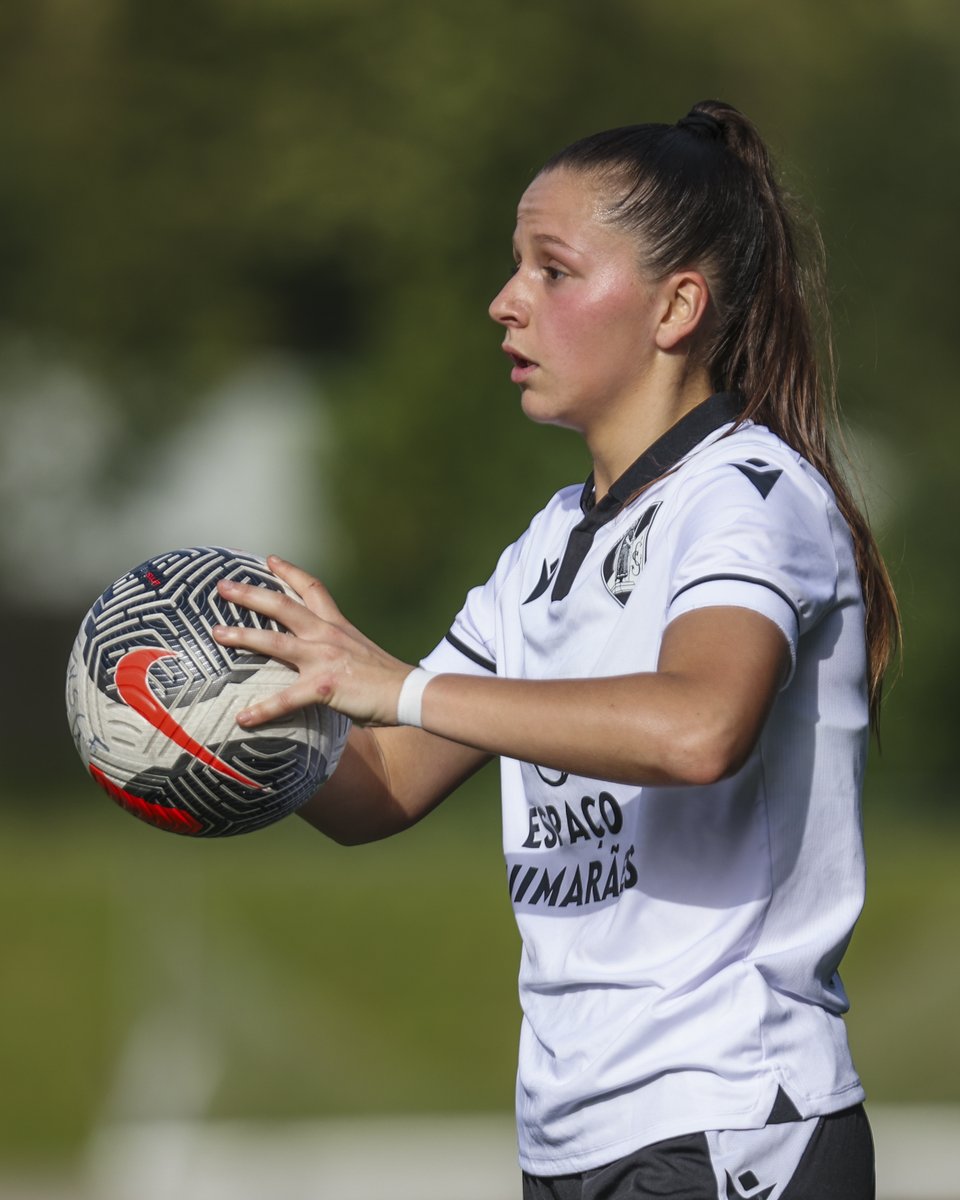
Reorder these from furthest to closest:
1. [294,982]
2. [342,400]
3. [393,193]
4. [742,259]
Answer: [393,193]
[342,400]
[294,982]
[742,259]

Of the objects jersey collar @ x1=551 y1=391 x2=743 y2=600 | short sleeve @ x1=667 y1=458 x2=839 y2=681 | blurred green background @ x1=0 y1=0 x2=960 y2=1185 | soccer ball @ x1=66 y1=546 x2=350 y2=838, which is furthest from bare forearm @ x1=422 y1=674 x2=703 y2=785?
blurred green background @ x1=0 y1=0 x2=960 y2=1185

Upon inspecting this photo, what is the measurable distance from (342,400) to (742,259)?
1473 centimetres

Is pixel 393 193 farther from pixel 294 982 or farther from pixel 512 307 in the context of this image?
pixel 512 307

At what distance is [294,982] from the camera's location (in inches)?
395

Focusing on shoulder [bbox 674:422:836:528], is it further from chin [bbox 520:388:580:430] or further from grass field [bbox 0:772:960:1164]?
grass field [bbox 0:772:960:1164]

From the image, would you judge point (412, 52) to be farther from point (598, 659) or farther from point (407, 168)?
point (598, 659)

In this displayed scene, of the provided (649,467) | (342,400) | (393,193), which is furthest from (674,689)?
(393,193)

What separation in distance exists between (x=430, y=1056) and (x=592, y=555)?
705 centimetres

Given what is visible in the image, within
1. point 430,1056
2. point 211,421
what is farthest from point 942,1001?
point 211,421

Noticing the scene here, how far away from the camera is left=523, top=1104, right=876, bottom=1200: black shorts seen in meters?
2.48

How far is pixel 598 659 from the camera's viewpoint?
2715 millimetres

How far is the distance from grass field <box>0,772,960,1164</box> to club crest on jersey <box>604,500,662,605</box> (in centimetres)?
635

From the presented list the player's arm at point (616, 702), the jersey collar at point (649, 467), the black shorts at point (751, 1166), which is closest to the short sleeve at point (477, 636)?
the jersey collar at point (649, 467)

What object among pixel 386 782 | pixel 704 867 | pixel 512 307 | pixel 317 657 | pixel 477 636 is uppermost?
pixel 512 307
